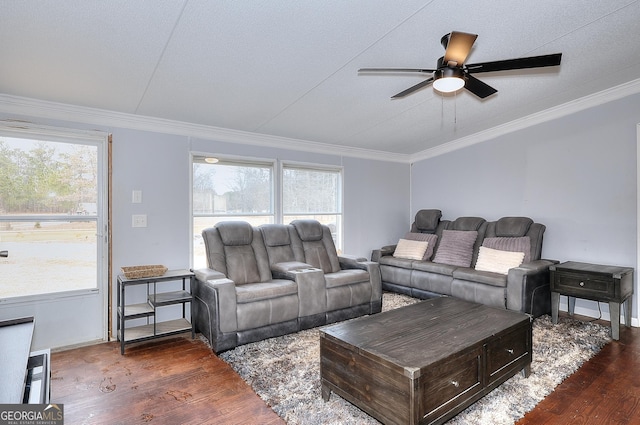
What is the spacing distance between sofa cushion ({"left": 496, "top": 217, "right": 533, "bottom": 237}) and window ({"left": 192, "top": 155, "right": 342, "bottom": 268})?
2207 millimetres

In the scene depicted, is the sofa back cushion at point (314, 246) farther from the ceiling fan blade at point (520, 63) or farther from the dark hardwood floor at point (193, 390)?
the ceiling fan blade at point (520, 63)

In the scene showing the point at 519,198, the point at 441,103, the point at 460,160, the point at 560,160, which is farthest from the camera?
the point at 460,160

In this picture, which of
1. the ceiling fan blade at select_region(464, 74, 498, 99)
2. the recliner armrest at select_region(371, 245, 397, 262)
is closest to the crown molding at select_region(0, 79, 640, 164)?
the recliner armrest at select_region(371, 245, 397, 262)

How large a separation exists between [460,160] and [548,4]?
329 centimetres

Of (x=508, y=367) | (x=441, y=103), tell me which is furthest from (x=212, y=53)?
→ (x=508, y=367)

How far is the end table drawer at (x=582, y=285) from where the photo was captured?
122 inches

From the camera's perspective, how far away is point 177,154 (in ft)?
12.3

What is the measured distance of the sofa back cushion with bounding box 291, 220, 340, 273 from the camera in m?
4.09

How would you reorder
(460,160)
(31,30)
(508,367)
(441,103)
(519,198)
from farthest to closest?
1. (460,160)
2. (519,198)
3. (441,103)
4. (508,367)
5. (31,30)

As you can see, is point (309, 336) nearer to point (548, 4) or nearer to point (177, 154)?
point (177, 154)

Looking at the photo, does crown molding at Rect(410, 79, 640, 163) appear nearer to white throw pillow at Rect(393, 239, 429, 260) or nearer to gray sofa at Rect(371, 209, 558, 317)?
gray sofa at Rect(371, 209, 558, 317)

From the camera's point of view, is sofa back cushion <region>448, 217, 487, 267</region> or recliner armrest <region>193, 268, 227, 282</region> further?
sofa back cushion <region>448, 217, 487, 267</region>

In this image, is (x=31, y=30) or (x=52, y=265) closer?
(x=31, y=30)

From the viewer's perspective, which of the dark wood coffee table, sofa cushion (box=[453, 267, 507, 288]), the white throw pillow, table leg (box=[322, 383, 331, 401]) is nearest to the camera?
the dark wood coffee table
